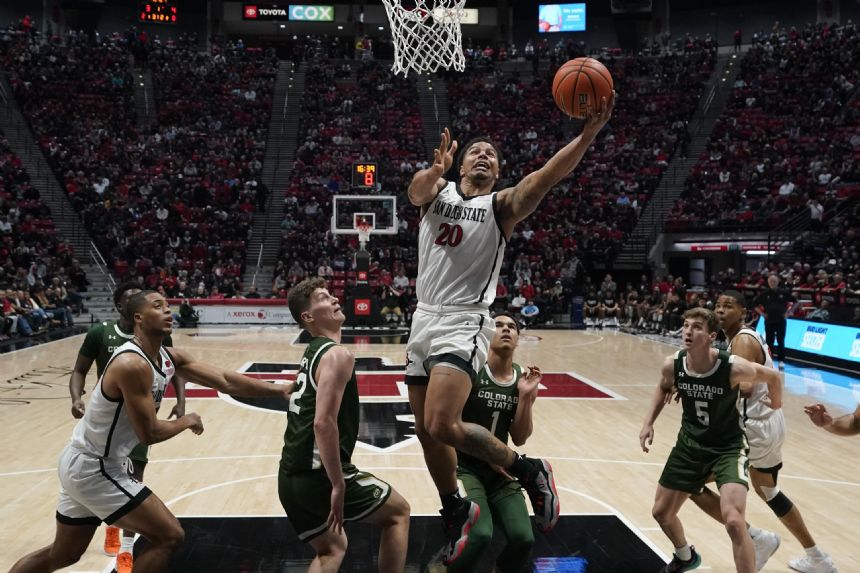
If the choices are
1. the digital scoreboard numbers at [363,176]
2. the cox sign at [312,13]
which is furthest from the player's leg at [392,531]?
the cox sign at [312,13]

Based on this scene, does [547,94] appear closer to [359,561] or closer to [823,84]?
[823,84]

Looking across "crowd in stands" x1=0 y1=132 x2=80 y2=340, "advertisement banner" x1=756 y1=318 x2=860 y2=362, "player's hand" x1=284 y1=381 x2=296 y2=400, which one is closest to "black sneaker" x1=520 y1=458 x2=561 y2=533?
"player's hand" x1=284 y1=381 x2=296 y2=400

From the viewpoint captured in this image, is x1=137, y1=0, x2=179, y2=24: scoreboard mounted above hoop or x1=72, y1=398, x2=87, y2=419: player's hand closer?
x1=72, y1=398, x2=87, y2=419: player's hand

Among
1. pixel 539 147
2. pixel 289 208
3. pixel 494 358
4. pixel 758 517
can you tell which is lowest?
pixel 758 517

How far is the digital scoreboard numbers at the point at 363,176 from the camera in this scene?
18.7 metres

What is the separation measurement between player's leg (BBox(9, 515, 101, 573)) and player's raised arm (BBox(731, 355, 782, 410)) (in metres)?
3.44

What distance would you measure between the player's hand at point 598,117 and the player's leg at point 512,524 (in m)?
1.86

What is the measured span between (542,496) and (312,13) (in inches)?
1415

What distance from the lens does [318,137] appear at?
1181 inches

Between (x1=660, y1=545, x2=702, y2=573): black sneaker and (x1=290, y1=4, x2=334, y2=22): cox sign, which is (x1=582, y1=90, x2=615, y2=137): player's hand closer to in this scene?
(x1=660, y1=545, x2=702, y2=573): black sneaker

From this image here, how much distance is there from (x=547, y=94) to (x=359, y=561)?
98.0 feet

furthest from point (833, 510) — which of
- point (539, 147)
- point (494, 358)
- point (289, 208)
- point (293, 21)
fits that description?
point (293, 21)

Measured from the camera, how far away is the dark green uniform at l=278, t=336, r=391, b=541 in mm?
3561

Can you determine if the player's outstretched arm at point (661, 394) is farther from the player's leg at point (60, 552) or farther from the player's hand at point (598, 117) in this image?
the player's leg at point (60, 552)
